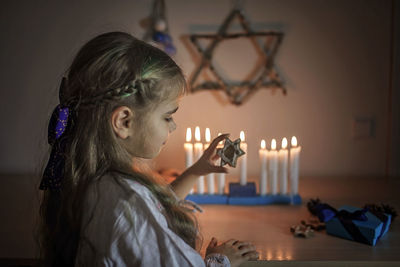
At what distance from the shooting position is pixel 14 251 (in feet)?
3.01

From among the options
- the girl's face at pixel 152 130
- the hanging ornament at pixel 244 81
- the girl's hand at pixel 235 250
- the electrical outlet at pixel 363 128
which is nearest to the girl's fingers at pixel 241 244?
the girl's hand at pixel 235 250

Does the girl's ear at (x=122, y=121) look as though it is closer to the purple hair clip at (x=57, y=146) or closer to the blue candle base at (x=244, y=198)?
the purple hair clip at (x=57, y=146)

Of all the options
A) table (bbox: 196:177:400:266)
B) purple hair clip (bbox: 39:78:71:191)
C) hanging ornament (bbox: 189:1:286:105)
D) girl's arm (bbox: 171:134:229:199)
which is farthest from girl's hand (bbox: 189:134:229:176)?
hanging ornament (bbox: 189:1:286:105)

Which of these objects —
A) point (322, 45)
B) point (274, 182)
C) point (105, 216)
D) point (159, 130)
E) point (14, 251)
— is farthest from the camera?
point (322, 45)

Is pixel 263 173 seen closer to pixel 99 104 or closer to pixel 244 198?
pixel 244 198

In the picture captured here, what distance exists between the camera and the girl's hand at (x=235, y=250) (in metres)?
0.81

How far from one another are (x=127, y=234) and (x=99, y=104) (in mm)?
274

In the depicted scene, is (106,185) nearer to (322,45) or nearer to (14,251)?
(14,251)

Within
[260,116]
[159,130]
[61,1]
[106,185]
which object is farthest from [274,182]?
A: [61,1]

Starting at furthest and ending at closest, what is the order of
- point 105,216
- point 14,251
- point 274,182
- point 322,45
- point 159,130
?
point 322,45
point 274,182
point 14,251
point 159,130
point 105,216

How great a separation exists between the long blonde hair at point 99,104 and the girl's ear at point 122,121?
0.04ft

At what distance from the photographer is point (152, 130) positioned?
0.80 metres

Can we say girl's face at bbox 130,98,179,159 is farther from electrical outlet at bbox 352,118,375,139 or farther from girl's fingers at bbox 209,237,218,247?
electrical outlet at bbox 352,118,375,139

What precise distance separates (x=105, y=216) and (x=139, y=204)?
67 mm
